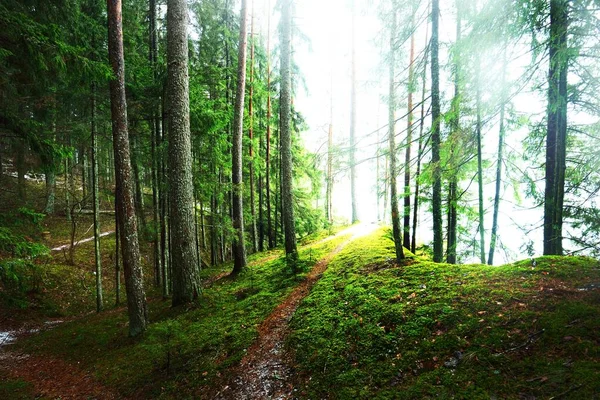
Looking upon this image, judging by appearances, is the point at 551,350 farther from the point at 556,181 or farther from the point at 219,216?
the point at 219,216

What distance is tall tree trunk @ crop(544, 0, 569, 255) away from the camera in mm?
3604

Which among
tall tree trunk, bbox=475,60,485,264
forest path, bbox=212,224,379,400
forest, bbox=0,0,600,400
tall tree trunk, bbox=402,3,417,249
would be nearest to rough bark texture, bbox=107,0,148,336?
forest, bbox=0,0,600,400

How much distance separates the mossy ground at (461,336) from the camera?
3000 millimetres

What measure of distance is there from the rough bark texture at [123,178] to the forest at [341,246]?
0.16 ft

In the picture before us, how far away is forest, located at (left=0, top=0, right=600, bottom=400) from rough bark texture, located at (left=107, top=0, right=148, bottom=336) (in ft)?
0.16

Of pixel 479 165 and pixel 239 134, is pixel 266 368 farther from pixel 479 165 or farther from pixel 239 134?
pixel 239 134

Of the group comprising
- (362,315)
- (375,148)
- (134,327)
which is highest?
(375,148)

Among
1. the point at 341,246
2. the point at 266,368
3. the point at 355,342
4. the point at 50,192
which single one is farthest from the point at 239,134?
the point at 50,192

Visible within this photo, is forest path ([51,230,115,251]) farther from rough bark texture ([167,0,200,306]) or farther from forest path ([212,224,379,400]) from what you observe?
forest path ([212,224,379,400])

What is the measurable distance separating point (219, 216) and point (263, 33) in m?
13.8

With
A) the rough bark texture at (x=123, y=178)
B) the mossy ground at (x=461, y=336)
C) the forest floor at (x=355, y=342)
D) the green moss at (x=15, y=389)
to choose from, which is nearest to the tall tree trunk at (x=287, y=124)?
the forest floor at (x=355, y=342)

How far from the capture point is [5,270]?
5.11 m

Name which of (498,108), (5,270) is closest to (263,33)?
(498,108)

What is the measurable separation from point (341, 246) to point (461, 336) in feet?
28.8
